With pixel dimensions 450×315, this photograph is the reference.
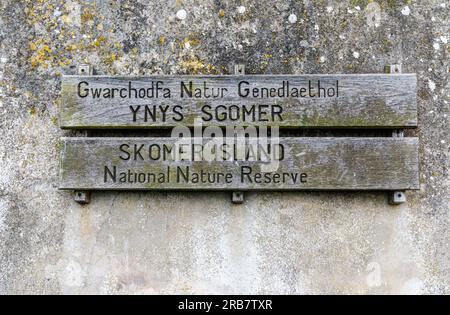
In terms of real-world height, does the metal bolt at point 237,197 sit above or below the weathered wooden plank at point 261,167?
below

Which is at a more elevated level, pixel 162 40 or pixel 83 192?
pixel 162 40

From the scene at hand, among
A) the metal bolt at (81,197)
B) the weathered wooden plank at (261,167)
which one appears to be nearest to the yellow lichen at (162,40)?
the weathered wooden plank at (261,167)

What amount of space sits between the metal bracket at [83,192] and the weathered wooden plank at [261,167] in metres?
Answer: 0.07

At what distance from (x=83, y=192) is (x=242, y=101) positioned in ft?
3.97

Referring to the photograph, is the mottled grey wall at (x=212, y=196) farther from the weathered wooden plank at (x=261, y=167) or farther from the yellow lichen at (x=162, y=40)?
the weathered wooden plank at (x=261, y=167)

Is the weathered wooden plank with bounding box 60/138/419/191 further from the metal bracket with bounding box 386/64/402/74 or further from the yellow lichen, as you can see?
the yellow lichen

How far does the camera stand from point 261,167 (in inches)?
133

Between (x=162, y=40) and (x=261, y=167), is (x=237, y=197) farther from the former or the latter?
(x=162, y=40)

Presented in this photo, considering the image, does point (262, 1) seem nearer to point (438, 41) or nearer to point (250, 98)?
point (250, 98)

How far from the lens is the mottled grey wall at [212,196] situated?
341 centimetres

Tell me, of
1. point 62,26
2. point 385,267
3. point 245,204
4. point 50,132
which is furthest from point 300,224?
point 62,26

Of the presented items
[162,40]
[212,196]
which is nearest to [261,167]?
[212,196]

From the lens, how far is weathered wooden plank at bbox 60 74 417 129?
3.42 m

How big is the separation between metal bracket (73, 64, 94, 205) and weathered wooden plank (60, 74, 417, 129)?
9 centimetres
